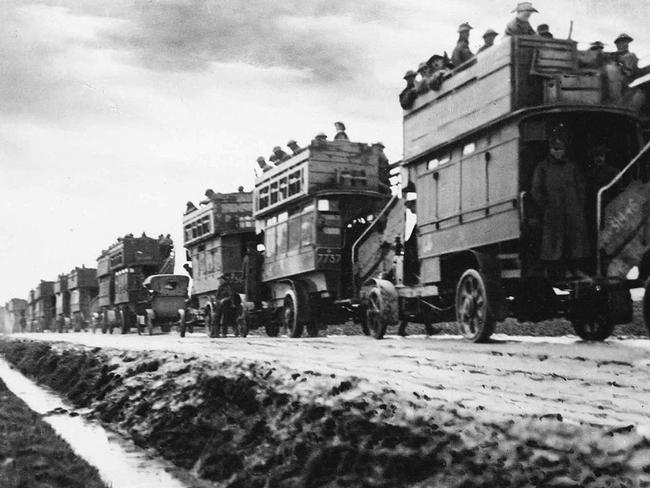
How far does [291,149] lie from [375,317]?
6.59 metres

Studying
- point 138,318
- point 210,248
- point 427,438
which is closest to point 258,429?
point 427,438

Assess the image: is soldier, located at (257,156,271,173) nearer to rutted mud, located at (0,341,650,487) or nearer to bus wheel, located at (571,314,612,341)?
bus wheel, located at (571,314,612,341)

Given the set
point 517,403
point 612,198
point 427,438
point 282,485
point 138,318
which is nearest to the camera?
point 427,438

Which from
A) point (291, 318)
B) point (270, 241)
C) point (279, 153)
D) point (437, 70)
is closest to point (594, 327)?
point (437, 70)

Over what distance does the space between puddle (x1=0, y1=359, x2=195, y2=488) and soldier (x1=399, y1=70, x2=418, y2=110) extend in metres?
7.43

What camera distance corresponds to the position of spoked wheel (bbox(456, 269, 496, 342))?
10625mm

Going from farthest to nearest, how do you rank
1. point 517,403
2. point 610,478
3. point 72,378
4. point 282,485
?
1. point 72,378
2. point 282,485
3. point 517,403
4. point 610,478

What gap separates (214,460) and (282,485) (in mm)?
1185

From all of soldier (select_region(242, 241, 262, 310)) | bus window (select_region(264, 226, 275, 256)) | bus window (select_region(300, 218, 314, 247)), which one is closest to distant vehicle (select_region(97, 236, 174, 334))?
soldier (select_region(242, 241, 262, 310))

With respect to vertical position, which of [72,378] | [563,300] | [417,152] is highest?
[417,152]

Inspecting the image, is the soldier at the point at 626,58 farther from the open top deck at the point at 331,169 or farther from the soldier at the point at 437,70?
the open top deck at the point at 331,169

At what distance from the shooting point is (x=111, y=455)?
5.85m

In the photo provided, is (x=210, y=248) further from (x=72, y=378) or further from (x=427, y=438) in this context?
(x=427, y=438)

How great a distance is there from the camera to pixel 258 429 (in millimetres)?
5082
